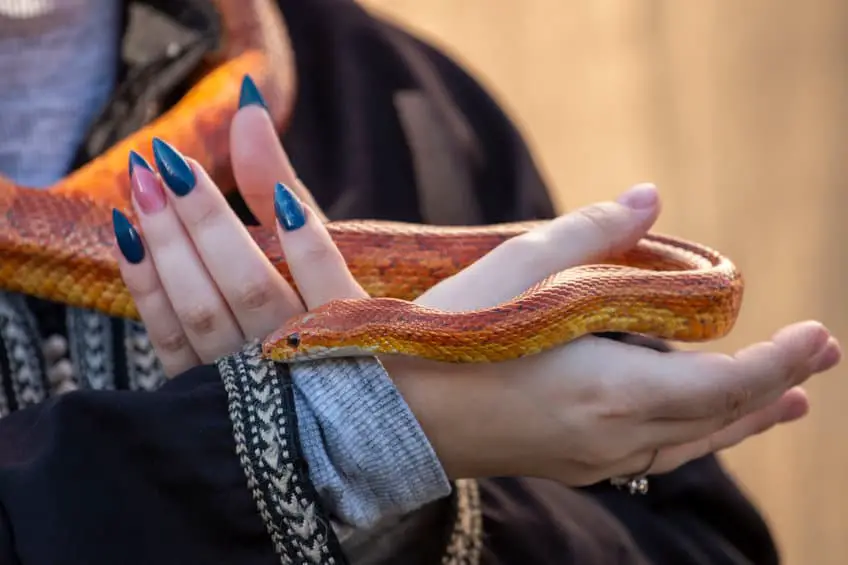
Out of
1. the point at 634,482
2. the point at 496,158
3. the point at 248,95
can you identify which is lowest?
the point at 634,482

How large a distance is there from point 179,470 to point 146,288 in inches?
7.1

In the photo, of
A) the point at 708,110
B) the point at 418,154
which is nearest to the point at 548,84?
the point at 708,110

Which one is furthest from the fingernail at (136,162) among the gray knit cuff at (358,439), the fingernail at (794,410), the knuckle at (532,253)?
the fingernail at (794,410)

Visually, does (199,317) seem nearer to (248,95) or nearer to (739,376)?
(248,95)

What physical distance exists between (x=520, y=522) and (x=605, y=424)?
210 millimetres

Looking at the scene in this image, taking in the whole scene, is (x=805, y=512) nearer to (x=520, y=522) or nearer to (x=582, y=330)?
(x=520, y=522)

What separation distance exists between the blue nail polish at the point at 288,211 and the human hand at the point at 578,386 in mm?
144

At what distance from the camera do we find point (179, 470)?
0.66m

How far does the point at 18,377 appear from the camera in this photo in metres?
0.83

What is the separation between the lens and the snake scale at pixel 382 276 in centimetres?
74

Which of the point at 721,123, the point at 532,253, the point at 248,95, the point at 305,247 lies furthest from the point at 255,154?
the point at 721,123

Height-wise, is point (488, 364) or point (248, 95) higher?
point (248, 95)

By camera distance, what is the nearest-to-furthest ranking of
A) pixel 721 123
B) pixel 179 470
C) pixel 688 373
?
pixel 179 470, pixel 688 373, pixel 721 123

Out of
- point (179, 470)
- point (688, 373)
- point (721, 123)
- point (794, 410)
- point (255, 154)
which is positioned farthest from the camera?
point (721, 123)
